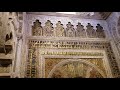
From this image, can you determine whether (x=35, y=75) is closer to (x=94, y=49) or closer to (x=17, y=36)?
(x=17, y=36)

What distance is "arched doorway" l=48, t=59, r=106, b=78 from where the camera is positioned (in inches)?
146

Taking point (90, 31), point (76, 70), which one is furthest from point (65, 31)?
point (76, 70)

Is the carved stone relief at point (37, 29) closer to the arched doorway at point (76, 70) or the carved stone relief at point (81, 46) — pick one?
the carved stone relief at point (81, 46)

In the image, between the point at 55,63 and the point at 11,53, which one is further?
the point at 55,63

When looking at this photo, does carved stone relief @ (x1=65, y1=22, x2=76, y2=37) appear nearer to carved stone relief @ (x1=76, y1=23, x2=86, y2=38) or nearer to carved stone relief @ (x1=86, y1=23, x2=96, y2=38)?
carved stone relief @ (x1=76, y1=23, x2=86, y2=38)

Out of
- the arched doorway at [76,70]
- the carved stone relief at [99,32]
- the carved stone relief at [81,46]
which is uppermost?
the carved stone relief at [99,32]

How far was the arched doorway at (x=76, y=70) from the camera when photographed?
372 cm

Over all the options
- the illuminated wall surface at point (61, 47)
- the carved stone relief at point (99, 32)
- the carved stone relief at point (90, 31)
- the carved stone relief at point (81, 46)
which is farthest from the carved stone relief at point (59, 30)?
the carved stone relief at point (99, 32)

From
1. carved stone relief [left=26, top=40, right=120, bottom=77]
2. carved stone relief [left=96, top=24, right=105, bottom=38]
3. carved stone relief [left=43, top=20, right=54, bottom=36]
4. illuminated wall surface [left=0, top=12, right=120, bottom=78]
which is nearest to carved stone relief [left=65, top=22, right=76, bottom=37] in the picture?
illuminated wall surface [left=0, top=12, right=120, bottom=78]

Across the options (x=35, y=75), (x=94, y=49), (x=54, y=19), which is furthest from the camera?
(x=54, y=19)

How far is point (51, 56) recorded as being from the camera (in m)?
3.86

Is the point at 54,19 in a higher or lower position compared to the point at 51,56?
higher
